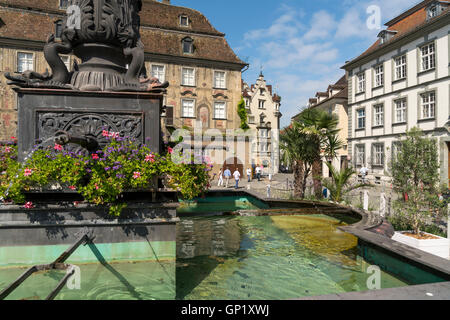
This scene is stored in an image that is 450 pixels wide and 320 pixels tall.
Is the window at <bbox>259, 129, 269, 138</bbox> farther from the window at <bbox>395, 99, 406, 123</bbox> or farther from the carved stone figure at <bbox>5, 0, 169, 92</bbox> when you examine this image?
the carved stone figure at <bbox>5, 0, 169, 92</bbox>

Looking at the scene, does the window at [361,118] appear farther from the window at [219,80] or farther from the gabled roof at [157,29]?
the window at [219,80]

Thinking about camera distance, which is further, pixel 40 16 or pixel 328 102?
pixel 328 102

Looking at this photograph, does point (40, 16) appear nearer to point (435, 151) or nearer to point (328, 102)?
point (435, 151)

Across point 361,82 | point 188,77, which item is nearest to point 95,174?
point 188,77

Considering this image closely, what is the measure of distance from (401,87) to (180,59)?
19442 mm

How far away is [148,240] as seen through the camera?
3900 millimetres

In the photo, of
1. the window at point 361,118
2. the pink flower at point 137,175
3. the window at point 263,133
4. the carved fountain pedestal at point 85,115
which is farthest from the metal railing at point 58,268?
the window at point 263,133

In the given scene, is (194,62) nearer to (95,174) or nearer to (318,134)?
(318,134)

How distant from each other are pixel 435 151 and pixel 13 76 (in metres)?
9.20

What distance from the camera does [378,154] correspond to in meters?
25.9

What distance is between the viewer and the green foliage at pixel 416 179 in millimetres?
6871

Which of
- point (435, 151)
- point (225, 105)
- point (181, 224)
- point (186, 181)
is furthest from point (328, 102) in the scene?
point (186, 181)

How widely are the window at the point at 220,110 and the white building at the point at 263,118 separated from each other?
58.5 ft

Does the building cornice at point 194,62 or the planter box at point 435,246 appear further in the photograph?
the building cornice at point 194,62
